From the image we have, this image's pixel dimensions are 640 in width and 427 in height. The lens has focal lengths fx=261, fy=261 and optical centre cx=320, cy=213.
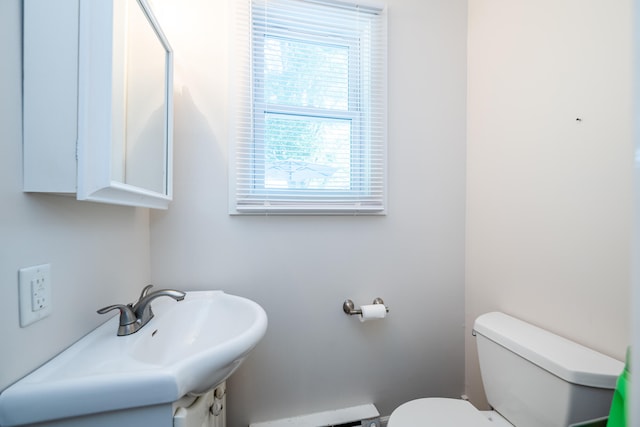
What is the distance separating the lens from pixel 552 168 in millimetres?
1040

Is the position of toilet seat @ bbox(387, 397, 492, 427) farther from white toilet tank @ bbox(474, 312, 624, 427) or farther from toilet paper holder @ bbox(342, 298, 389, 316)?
toilet paper holder @ bbox(342, 298, 389, 316)

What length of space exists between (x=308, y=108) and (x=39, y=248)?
1092mm

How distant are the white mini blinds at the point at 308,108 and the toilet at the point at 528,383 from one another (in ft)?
2.52

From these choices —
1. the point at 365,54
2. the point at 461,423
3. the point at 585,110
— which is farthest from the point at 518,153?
the point at 461,423

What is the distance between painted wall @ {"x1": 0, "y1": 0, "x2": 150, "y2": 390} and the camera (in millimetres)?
520

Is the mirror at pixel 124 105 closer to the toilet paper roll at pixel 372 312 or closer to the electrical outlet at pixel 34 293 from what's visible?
the electrical outlet at pixel 34 293

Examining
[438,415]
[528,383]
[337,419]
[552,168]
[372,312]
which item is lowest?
[337,419]

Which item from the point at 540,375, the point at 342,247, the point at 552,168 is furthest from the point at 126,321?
the point at 552,168

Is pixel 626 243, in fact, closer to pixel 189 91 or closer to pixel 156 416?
pixel 156 416

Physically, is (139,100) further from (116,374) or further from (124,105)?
(116,374)

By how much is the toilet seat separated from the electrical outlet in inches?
44.1

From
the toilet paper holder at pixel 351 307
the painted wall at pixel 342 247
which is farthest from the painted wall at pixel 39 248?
the toilet paper holder at pixel 351 307

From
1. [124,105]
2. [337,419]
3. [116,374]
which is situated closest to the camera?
[116,374]

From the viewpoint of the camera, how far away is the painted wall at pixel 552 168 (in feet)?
2.79
